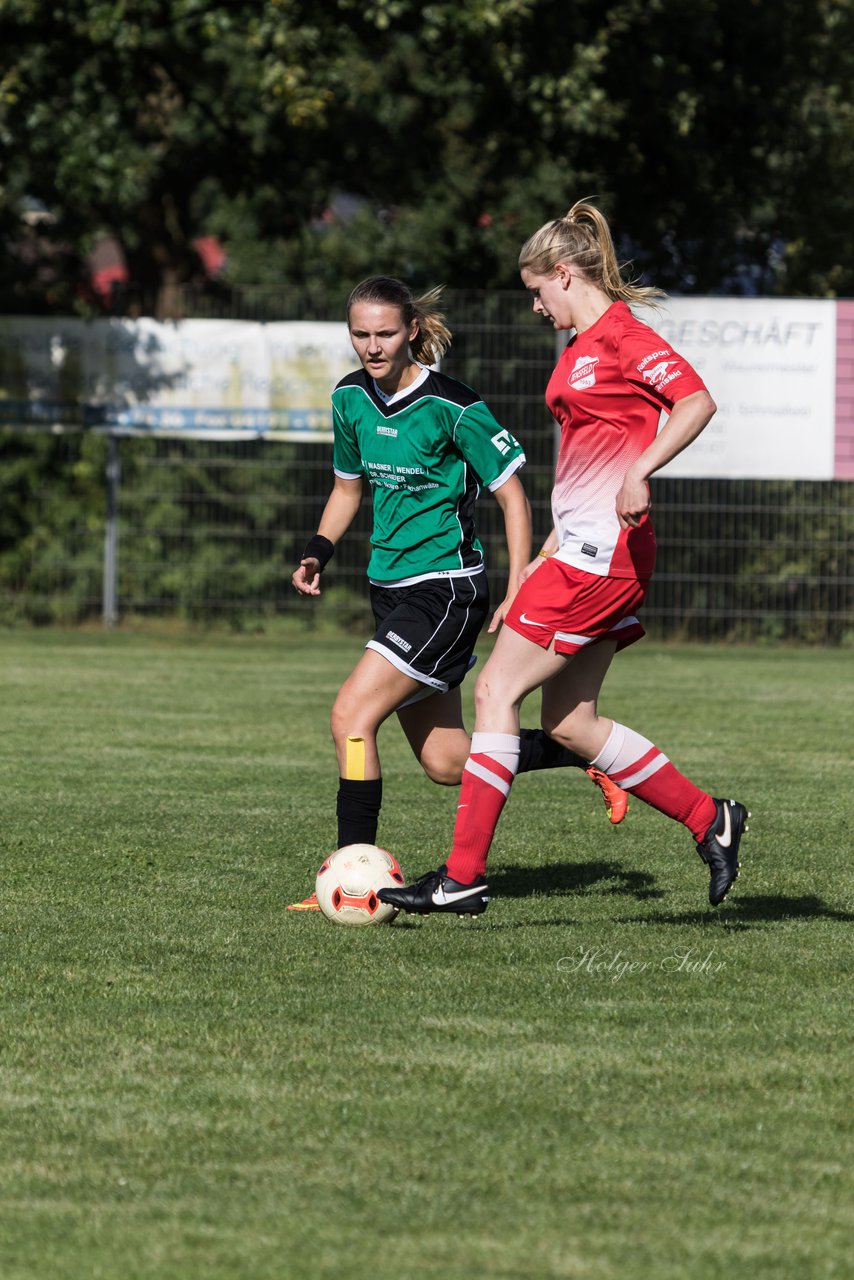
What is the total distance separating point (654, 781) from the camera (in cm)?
588

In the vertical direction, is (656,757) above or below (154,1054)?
above

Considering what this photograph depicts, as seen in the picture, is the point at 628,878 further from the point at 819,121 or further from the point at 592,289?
the point at 819,121

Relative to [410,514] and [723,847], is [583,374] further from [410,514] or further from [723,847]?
[723,847]

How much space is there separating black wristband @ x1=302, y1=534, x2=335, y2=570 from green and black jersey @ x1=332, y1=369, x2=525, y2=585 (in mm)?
195

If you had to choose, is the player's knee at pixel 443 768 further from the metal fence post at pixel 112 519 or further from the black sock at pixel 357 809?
the metal fence post at pixel 112 519

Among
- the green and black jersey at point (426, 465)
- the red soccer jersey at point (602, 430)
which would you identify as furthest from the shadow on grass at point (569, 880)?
the red soccer jersey at point (602, 430)

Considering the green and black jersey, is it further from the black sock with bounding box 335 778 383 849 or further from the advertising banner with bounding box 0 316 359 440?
the advertising banner with bounding box 0 316 359 440

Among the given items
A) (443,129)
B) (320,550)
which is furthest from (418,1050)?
(443,129)

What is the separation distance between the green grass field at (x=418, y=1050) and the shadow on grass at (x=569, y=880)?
0.08 feet

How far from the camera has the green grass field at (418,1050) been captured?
126 inches

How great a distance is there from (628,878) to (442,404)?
6.07ft

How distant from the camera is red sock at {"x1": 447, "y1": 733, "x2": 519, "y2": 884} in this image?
5621mm

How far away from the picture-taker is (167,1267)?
9.95 feet

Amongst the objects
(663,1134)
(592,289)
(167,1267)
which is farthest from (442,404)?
(167,1267)
